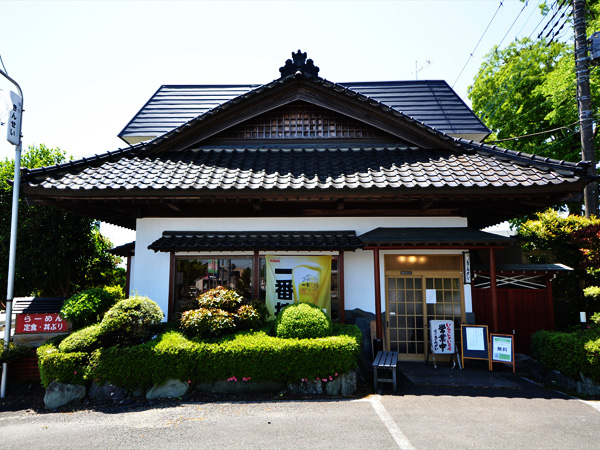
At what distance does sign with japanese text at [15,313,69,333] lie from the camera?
7.86 metres

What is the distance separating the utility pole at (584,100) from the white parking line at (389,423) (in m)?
10.9

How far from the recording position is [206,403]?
6.27 m

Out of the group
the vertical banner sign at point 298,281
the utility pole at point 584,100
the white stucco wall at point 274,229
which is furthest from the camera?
the utility pole at point 584,100

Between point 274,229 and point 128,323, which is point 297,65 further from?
point 128,323

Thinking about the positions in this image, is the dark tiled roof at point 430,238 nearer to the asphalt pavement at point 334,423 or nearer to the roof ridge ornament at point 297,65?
the asphalt pavement at point 334,423

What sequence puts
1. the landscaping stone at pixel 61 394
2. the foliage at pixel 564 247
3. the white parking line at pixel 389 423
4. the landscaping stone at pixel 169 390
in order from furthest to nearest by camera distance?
the foliage at pixel 564 247 → the landscaping stone at pixel 169 390 → the landscaping stone at pixel 61 394 → the white parking line at pixel 389 423

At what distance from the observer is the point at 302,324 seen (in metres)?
7.05

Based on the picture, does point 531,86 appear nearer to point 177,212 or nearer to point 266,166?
point 266,166

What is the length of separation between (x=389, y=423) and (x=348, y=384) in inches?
52.1

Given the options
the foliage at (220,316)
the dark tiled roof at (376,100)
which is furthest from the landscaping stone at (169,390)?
the dark tiled roof at (376,100)

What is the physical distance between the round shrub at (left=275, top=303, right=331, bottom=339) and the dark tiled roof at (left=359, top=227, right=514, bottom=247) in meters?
2.17

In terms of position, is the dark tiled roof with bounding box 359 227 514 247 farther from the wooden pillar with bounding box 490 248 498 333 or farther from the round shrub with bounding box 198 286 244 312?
the round shrub with bounding box 198 286 244 312

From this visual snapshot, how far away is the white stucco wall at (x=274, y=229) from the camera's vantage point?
9.12m

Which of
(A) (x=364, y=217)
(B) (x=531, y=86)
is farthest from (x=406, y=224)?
(B) (x=531, y=86)
